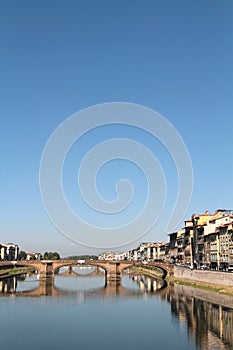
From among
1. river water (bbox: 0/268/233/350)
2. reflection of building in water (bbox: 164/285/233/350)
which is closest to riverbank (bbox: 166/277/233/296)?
river water (bbox: 0/268/233/350)

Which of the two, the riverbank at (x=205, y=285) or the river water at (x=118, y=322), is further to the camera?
the riverbank at (x=205, y=285)

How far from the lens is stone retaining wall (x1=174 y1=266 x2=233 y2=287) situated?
4247cm

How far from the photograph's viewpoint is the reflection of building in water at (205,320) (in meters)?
25.1

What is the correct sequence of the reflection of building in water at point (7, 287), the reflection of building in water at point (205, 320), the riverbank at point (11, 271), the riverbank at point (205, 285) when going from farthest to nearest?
the riverbank at point (11, 271)
the reflection of building in water at point (7, 287)
the riverbank at point (205, 285)
the reflection of building in water at point (205, 320)

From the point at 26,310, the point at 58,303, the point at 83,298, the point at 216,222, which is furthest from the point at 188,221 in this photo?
the point at 26,310

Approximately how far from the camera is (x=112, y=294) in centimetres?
5194

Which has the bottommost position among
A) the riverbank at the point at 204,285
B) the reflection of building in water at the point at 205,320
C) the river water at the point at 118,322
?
the river water at the point at 118,322

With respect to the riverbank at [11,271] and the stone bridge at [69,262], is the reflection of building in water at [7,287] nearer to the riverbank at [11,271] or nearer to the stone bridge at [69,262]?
the stone bridge at [69,262]

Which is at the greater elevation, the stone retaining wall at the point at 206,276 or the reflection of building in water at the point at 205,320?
the stone retaining wall at the point at 206,276

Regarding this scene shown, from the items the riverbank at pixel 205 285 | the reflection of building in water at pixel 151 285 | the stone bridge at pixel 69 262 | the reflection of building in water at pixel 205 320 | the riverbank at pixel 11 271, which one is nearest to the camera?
the reflection of building in water at pixel 205 320

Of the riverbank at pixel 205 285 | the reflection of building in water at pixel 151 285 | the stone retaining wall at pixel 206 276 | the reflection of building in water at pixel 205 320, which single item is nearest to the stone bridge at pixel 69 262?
the reflection of building in water at pixel 151 285

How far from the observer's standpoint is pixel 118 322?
32.2 metres

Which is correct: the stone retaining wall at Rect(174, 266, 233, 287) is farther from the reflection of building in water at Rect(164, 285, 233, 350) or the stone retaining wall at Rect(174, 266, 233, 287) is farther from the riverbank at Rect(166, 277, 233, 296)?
the reflection of building in water at Rect(164, 285, 233, 350)

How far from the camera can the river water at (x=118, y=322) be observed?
2516cm
